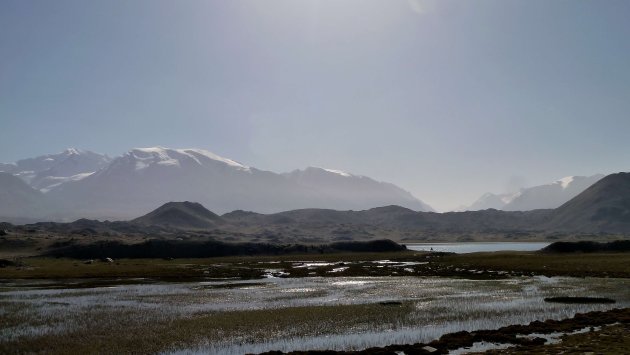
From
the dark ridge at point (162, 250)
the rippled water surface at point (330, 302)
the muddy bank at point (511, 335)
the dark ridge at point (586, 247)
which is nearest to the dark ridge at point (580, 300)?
the rippled water surface at point (330, 302)

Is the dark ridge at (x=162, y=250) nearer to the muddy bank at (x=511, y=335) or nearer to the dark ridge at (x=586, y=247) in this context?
the dark ridge at (x=586, y=247)

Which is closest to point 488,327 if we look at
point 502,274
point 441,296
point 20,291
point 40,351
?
point 441,296

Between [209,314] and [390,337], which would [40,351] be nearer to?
[209,314]

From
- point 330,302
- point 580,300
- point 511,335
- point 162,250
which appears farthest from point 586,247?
point 162,250

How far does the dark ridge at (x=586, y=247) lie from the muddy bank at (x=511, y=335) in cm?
10270

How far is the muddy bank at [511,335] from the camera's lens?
31.6 meters

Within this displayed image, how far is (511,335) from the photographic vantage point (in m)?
34.9

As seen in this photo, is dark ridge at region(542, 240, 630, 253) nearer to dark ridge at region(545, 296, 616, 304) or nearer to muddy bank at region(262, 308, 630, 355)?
dark ridge at region(545, 296, 616, 304)

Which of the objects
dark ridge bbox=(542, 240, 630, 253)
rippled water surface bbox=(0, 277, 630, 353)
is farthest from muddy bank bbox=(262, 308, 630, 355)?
dark ridge bbox=(542, 240, 630, 253)

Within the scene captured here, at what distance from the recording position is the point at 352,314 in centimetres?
4669

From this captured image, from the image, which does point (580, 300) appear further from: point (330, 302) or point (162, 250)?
point (162, 250)

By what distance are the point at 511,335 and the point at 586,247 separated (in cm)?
12149

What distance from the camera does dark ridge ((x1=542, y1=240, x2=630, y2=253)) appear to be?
446 ft

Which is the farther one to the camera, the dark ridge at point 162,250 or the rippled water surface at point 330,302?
the dark ridge at point 162,250
